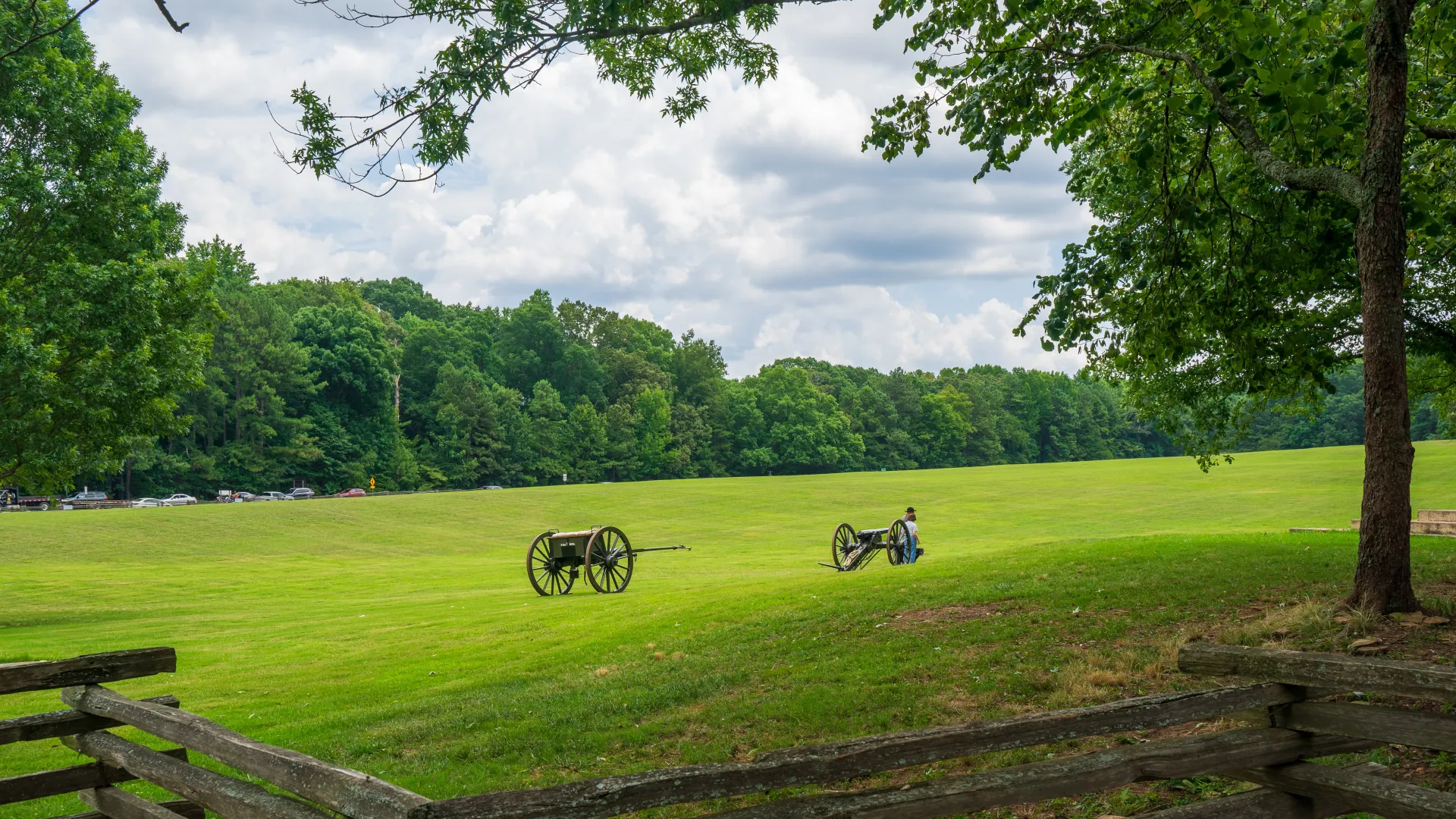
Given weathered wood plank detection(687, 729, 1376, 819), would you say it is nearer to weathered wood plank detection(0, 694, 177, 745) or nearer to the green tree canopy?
weathered wood plank detection(0, 694, 177, 745)

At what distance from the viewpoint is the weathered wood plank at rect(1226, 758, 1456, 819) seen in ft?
13.8

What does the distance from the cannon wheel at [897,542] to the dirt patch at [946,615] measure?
532 inches

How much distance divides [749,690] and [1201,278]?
798 centimetres

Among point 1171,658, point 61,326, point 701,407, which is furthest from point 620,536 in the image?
point 701,407

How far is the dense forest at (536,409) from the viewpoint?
8038cm

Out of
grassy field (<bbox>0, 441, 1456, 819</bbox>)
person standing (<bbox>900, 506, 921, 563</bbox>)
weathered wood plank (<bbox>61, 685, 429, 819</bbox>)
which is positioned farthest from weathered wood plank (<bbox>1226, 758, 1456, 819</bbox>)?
person standing (<bbox>900, 506, 921, 563</bbox>)

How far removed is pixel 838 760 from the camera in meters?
3.81

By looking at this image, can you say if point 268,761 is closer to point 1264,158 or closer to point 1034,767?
point 1034,767

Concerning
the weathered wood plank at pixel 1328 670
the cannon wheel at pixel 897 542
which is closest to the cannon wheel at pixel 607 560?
the cannon wheel at pixel 897 542

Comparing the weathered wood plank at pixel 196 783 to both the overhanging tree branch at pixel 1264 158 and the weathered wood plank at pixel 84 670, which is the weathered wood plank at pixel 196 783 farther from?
the overhanging tree branch at pixel 1264 158

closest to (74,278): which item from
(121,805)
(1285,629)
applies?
(121,805)

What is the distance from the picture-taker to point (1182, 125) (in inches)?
498

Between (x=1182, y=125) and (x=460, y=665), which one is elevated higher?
(x=1182, y=125)

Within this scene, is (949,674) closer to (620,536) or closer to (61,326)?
(620,536)
